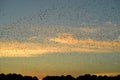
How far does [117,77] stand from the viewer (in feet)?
520

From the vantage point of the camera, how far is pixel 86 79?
16688 cm

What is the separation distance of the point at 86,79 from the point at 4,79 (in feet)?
118

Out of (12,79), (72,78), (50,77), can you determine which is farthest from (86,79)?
(12,79)

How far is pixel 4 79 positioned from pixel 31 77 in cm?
1519

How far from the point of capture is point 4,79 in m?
161

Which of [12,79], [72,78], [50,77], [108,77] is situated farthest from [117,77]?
[12,79]

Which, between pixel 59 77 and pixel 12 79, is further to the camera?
pixel 59 77

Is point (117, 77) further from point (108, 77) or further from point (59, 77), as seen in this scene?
point (59, 77)

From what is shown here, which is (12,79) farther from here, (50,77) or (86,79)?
(86,79)

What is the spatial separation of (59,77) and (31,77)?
42.1 feet

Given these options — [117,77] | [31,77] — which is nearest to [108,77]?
[117,77]

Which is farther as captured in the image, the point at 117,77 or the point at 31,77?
the point at 31,77

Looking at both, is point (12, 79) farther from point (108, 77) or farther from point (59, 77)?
point (108, 77)

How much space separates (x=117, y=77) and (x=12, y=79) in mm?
44874
